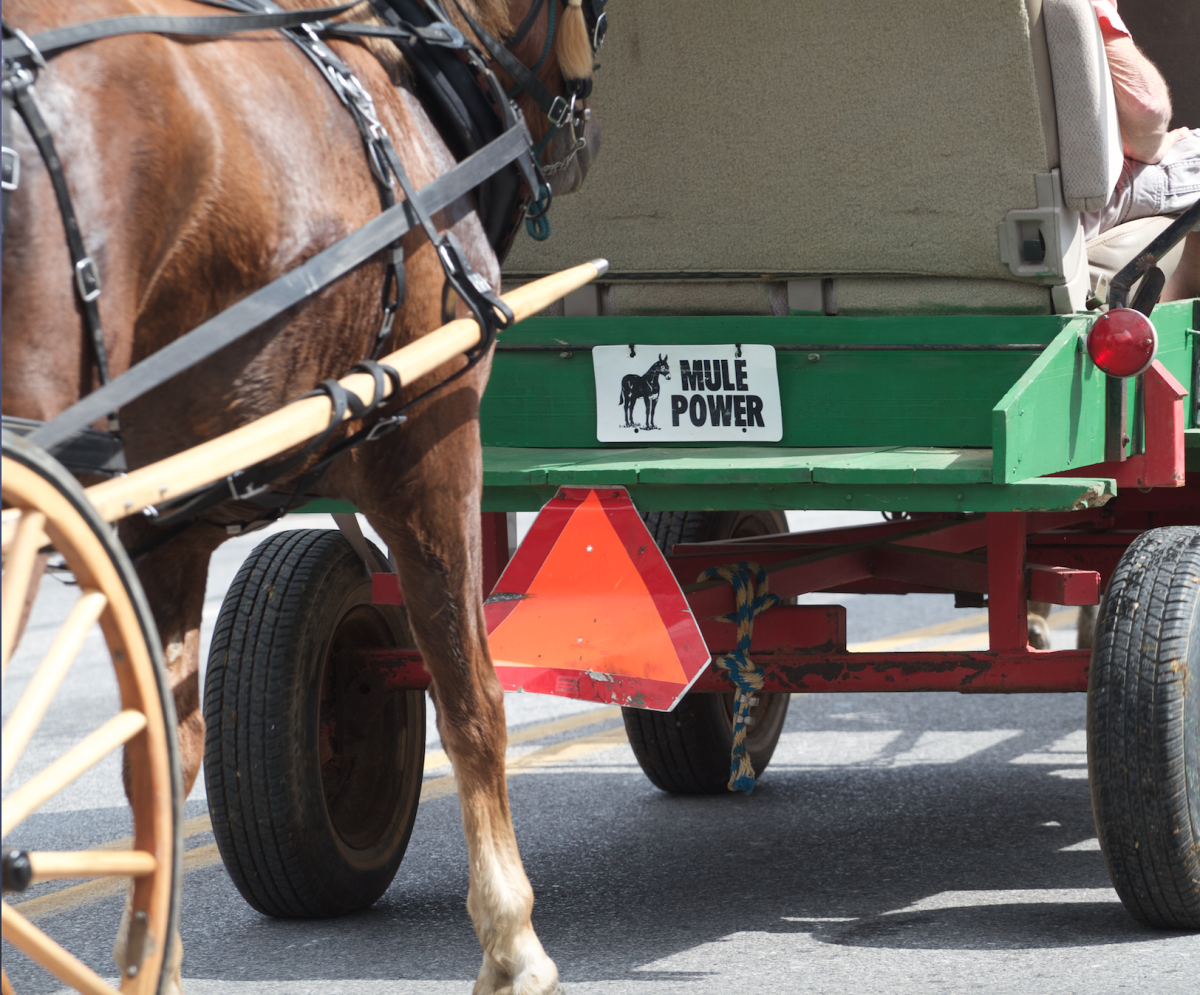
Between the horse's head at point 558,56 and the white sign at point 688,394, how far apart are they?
0.74 meters

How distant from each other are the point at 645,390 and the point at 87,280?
7.28ft

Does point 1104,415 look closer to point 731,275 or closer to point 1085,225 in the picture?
point 1085,225

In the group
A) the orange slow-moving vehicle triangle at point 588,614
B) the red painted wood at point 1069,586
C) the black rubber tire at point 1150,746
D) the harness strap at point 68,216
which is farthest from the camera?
the red painted wood at point 1069,586

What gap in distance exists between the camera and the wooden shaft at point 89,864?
2.18 meters

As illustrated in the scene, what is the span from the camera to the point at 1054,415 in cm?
385

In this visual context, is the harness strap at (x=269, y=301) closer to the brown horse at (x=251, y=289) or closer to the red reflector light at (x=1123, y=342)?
the brown horse at (x=251, y=289)

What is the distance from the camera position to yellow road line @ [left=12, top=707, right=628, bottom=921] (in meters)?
4.59

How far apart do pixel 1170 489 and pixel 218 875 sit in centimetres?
305

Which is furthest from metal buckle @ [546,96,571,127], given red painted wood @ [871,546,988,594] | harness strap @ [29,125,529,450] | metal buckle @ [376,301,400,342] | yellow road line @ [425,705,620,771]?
yellow road line @ [425,705,620,771]

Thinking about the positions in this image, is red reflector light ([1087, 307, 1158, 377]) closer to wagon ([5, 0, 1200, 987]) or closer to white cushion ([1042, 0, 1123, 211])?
wagon ([5, 0, 1200, 987])

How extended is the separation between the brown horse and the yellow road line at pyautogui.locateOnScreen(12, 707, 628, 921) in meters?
0.43

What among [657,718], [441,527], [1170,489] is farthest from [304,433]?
[1170,489]

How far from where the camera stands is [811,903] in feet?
14.0

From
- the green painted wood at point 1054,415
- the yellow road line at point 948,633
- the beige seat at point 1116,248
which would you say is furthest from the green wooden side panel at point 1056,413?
the yellow road line at point 948,633
